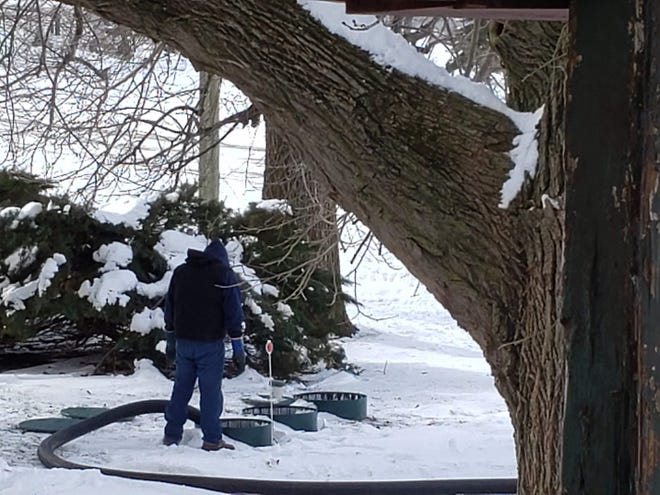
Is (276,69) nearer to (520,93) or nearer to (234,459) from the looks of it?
(520,93)

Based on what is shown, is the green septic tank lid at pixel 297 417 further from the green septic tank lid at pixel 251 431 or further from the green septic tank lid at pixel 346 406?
the green septic tank lid at pixel 346 406

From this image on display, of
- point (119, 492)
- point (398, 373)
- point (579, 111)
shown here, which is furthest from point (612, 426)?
point (398, 373)

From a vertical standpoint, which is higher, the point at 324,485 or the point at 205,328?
the point at 205,328

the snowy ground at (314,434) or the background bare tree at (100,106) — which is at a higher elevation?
the background bare tree at (100,106)

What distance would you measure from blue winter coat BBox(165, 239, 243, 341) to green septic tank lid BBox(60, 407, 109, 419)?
1.71 metres

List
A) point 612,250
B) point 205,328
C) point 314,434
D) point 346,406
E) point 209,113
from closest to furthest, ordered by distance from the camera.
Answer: point 612,250, point 205,328, point 314,434, point 346,406, point 209,113

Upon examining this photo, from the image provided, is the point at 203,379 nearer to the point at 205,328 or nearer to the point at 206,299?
the point at 205,328

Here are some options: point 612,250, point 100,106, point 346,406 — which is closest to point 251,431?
point 346,406

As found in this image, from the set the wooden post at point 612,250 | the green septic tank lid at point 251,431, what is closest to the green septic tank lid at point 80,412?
the green septic tank lid at point 251,431

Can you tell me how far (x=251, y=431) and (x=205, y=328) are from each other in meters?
0.99

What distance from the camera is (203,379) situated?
27.3ft

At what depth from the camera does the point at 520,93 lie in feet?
12.9

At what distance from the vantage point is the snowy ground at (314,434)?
773 centimetres

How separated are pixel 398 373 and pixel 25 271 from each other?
180 inches
